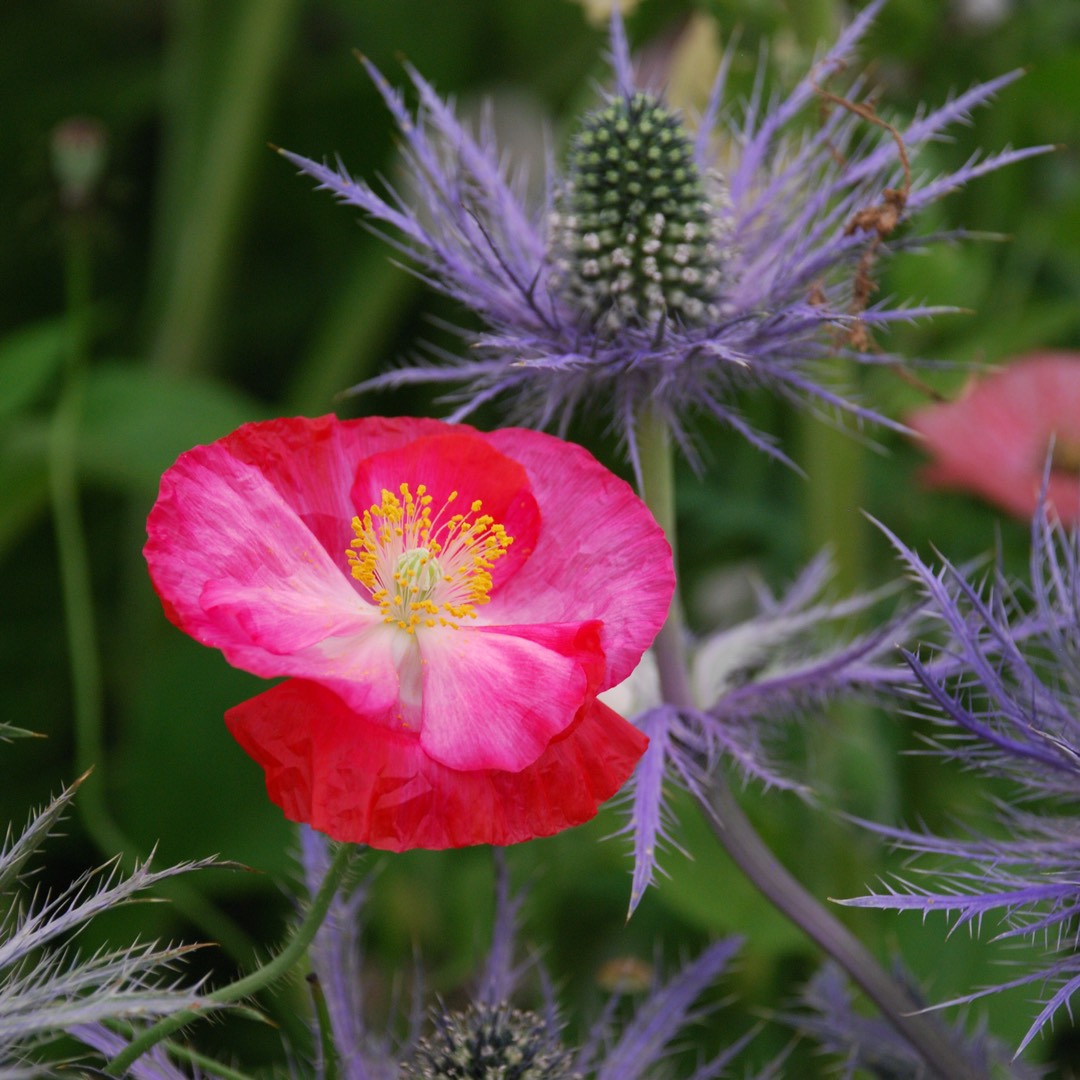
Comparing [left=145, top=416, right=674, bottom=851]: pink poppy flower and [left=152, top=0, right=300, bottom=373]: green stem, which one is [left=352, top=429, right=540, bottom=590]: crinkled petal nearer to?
[left=145, top=416, right=674, bottom=851]: pink poppy flower

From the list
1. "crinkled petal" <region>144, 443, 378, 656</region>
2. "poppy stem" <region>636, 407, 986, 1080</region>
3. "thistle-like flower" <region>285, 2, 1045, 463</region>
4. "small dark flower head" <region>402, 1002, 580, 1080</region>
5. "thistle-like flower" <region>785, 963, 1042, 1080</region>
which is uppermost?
"thistle-like flower" <region>285, 2, 1045, 463</region>

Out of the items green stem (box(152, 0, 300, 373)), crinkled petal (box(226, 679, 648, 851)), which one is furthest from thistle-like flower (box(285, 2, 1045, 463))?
green stem (box(152, 0, 300, 373))

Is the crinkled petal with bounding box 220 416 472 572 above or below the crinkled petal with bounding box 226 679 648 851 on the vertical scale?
above

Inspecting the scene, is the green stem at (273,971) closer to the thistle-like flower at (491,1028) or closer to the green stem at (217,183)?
the thistle-like flower at (491,1028)

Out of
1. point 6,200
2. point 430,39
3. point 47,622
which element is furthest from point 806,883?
point 6,200

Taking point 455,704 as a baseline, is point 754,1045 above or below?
below

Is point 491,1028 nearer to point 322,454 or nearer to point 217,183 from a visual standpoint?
point 322,454

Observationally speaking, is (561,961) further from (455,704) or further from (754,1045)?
(455,704)
